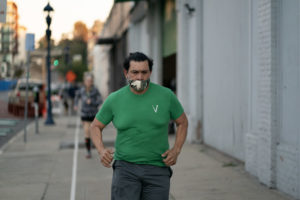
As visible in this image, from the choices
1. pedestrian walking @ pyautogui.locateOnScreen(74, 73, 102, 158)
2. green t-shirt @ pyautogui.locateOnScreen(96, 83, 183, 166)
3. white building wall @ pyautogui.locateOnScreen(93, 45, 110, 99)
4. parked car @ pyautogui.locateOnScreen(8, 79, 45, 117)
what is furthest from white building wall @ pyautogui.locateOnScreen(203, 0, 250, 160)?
white building wall @ pyautogui.locateOnScreen(93, 45, 110, 99)

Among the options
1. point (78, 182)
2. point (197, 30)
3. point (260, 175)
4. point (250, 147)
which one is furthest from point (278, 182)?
point (197, 30)

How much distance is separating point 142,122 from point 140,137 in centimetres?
11

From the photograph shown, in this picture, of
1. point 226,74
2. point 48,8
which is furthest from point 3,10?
point 48,8

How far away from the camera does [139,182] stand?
12.4ft

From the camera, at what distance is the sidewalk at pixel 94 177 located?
694 centimetres

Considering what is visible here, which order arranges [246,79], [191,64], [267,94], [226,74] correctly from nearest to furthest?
[267,94]
[246,79]
[226,74]
[191,64]

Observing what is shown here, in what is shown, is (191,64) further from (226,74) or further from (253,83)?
(253,83)

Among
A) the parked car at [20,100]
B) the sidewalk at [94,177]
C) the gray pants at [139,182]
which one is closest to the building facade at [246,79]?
the sidewalk at [94,177]

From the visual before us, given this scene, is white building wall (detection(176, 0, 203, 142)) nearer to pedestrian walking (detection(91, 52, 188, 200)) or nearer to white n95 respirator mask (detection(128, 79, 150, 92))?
pedestrian walking (detection(91, 52, 188, 200))

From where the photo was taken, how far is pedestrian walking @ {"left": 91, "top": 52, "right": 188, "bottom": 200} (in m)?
3.71

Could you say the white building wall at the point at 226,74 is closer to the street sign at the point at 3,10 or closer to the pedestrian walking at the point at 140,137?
the street sign at the point at 3,10

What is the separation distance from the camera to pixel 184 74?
14234 mm

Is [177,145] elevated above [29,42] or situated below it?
below

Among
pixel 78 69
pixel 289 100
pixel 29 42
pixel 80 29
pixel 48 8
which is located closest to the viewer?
pixel 289 100
